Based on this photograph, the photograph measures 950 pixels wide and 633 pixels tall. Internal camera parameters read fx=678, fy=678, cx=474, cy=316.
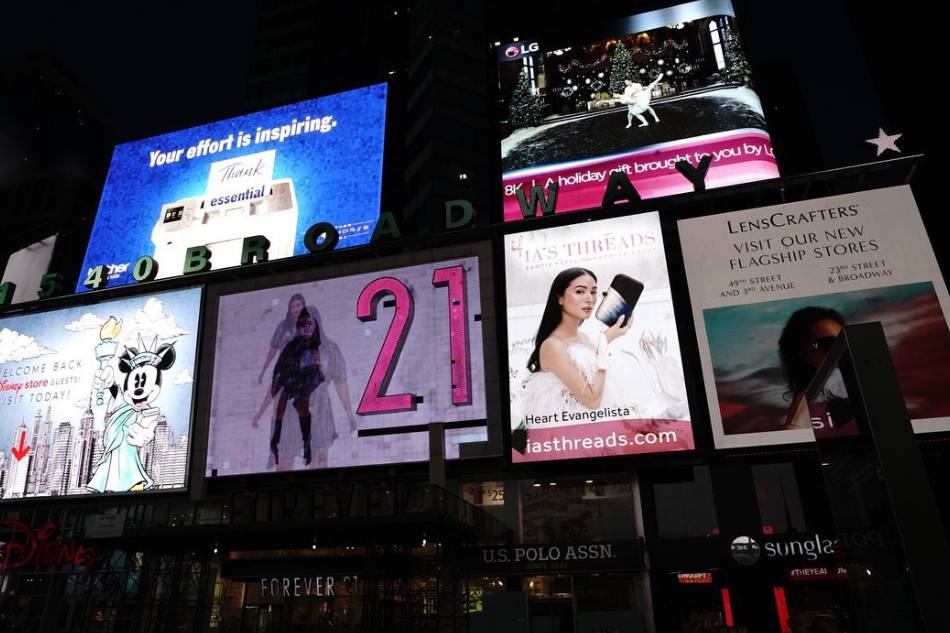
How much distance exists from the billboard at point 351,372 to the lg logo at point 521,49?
14.3m

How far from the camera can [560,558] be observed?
71.2 ft

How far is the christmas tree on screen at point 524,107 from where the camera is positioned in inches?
1277

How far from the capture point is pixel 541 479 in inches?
953

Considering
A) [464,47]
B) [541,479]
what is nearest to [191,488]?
[541,479]

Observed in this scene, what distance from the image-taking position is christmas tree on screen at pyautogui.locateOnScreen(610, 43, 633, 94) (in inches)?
1262

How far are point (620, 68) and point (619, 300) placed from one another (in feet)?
48.3

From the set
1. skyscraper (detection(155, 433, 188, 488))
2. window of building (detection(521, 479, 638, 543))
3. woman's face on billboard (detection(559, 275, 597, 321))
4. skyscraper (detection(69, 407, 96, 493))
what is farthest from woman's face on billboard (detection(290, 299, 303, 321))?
window of building (detection(521, 479, 638, 543))

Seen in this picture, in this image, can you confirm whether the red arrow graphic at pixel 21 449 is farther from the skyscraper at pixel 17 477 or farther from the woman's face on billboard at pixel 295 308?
the woman's face on billboard at pixel 295 308

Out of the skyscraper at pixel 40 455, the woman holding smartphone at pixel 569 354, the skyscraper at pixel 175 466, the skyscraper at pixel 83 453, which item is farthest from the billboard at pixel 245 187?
the woman holding smartphone at pixel 569 354

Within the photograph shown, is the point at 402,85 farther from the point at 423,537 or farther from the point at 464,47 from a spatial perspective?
the point at 423,537

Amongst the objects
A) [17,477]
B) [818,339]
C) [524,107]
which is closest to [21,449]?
[17,477]

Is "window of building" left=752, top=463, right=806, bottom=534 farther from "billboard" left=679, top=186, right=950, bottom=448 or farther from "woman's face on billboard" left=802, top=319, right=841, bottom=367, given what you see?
"woman's face on billboard" left=802, top=319, right=841, bottom=367

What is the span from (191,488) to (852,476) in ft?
76.3

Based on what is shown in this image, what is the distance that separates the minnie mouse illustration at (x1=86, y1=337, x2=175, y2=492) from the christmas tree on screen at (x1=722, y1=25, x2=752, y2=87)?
26836 millimetres
